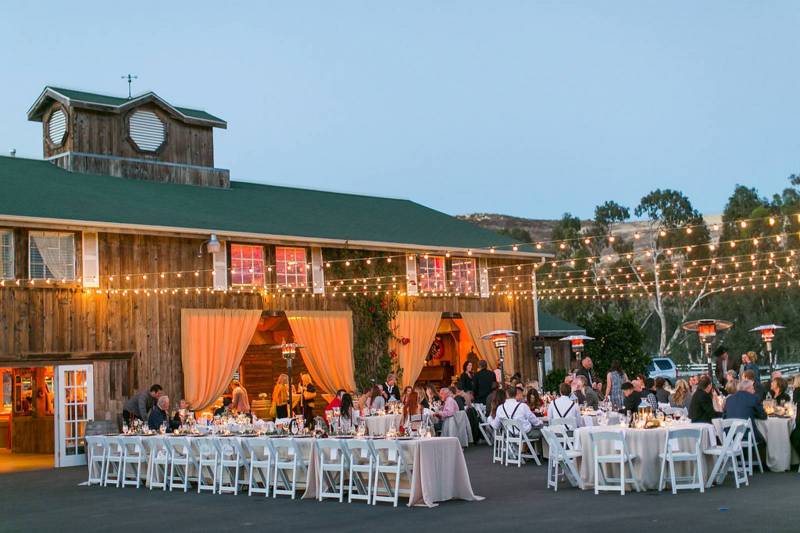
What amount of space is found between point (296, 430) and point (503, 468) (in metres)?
3.32

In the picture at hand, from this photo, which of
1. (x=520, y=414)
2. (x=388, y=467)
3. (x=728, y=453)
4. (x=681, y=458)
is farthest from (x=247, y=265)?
(x=728, y=453)

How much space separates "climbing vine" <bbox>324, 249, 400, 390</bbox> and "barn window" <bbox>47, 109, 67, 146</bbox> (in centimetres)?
638

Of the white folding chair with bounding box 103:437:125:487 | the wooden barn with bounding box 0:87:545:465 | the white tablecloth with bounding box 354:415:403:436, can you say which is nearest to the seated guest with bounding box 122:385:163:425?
the wooden barn with bounding box 0:87:545:465

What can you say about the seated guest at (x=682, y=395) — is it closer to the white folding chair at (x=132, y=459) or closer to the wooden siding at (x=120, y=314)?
the white folding chair at (x=132, y=459)

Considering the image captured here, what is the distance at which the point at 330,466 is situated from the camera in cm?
1195

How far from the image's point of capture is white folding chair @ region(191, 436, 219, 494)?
13336 millimetres

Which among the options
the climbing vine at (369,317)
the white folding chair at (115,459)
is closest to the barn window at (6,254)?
the white folding chair at (115,459)

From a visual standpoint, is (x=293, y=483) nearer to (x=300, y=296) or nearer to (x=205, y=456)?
(x=205, y=456)

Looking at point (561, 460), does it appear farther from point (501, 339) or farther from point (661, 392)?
point (501, 339)

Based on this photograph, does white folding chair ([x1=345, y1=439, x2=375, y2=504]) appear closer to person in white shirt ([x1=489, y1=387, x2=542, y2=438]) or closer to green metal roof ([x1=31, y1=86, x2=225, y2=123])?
person in white shirt ([x1=489, y1=387, x2=542, y2=438])

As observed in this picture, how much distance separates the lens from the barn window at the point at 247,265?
20.7 meters

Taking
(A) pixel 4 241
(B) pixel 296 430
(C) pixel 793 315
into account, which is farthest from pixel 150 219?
(C) pixel 793 315

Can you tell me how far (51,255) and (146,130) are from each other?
6170mm

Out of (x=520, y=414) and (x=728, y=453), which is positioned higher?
(x=520, y=414)
